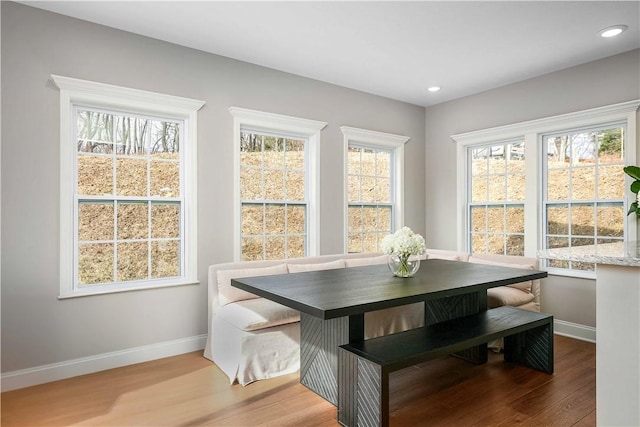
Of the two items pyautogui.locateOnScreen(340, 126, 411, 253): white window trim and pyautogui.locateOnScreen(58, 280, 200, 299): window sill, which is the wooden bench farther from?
pyautogui.locateOnScreen(340, 126, 411, 253): white window trim

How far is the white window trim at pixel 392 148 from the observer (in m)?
4.88

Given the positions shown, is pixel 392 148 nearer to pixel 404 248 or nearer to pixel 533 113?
pixel 533 113

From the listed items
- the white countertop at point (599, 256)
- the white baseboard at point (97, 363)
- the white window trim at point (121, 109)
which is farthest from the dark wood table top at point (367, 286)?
the white baseboard at point (97, 363)

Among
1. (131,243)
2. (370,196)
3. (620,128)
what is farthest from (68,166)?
(620,128)

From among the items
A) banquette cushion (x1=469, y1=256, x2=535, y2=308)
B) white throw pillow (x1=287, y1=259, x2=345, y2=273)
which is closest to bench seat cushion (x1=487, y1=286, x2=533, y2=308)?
banquette cushion (x1=469, y1=256, x2=535, y2=308)

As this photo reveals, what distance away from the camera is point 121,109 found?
11.3 feet

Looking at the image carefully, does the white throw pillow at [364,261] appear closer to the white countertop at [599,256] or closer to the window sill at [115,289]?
the window sill at [115,289]

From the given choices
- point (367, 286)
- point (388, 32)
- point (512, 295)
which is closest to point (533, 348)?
point (512, 295)

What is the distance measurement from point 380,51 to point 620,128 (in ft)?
8.42

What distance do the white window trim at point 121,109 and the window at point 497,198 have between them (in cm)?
365

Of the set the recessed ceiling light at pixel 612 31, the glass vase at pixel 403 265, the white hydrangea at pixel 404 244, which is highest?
the recessed ceiling light at pixel 612 31

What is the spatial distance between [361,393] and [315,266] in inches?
69.8

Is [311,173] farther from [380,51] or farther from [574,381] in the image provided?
[574,381]

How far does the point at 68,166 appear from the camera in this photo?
3.15 meters
